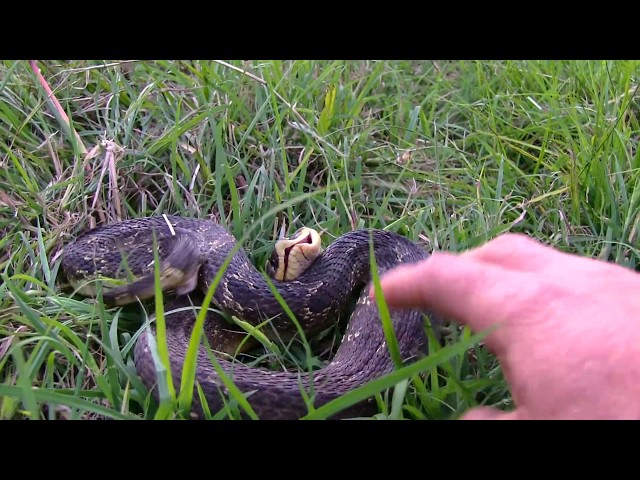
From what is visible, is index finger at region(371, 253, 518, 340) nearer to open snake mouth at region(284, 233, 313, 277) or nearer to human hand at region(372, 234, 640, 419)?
human hand at region(372, 234, 640, 419)

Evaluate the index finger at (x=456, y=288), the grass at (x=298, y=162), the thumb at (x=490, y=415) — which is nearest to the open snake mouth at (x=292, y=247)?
the grass at (x=298, y=162)

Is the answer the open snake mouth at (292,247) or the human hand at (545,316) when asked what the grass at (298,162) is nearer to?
the open snake mouth at (292,247)

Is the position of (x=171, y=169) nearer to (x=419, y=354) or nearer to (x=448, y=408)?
(x=419, y=354)

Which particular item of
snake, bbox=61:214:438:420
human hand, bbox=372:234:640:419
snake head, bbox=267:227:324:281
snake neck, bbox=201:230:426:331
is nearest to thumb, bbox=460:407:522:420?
human hand, bbox=372:234:640:419

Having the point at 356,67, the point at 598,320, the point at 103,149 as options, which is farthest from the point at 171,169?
the point at 598,320

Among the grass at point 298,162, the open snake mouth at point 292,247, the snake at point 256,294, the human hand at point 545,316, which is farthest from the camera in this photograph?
the open snake mouth at point 292,247

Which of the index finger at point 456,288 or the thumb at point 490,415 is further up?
the index finger at point 456,288
